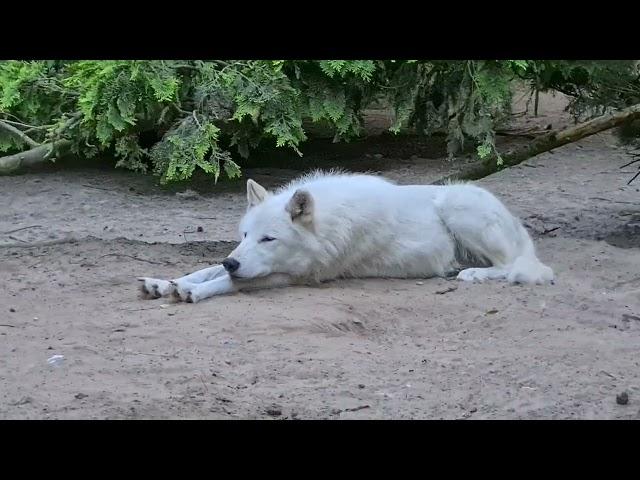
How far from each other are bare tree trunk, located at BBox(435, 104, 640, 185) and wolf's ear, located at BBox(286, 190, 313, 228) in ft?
6.44

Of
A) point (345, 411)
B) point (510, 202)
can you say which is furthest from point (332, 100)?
point (345, 411)

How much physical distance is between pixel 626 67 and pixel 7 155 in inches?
314

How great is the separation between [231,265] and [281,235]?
542mm

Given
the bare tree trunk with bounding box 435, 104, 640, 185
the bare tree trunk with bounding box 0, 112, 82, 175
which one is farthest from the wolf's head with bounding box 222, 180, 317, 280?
the bare tree trunk with bounding box 0, 112, 82, 175

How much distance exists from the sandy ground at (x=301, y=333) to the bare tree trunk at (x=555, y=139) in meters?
0.59

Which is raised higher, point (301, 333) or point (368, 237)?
point (368, 237)

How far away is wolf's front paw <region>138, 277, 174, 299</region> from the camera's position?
6086 millimetres

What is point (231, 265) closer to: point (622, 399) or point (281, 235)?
point (281, 235)

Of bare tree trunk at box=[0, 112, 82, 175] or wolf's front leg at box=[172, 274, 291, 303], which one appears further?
bare tree trunk at box=[0, 112, 82, 175]

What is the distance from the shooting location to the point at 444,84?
10258 mm

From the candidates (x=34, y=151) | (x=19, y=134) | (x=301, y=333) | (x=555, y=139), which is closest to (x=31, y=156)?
(x=34, y=151)

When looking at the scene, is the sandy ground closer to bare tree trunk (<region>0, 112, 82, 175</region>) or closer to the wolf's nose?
the wolf's nose

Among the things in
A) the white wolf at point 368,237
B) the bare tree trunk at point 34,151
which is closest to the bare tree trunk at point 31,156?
the bare tree trunk at point 34,151

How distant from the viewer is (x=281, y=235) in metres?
6.61
